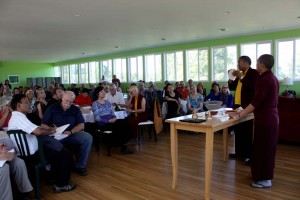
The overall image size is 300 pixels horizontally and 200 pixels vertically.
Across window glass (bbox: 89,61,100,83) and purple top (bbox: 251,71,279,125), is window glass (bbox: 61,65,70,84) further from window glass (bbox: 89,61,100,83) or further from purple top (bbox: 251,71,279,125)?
purple top (bbox: 251,71,279,125)

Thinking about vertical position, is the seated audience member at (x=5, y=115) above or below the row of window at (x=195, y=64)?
below

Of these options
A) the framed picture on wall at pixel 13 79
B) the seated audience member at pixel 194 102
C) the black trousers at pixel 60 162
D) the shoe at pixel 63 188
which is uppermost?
the framed picture on wall at pixel 13 79

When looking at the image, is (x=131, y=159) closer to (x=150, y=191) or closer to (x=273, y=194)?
(x=150, y=191)

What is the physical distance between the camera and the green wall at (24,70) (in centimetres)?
1695

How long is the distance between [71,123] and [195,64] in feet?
26.6

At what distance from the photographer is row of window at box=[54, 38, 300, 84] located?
324 inches

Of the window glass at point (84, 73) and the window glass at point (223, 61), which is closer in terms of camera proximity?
the window glass at point (223, 61)

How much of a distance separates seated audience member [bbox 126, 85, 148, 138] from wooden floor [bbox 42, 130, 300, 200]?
49cm

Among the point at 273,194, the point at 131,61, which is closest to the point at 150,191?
the point at 273,194

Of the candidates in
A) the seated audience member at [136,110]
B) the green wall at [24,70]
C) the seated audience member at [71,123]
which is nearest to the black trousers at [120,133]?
the seated audience member at [136,110]

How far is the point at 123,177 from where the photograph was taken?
3.26 meters

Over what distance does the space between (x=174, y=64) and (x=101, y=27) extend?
4.98 metres

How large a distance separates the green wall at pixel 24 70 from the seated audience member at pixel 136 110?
50.0 feet

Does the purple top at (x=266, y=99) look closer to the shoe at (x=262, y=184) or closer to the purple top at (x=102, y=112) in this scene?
the shoe at (x=262, y=184)
